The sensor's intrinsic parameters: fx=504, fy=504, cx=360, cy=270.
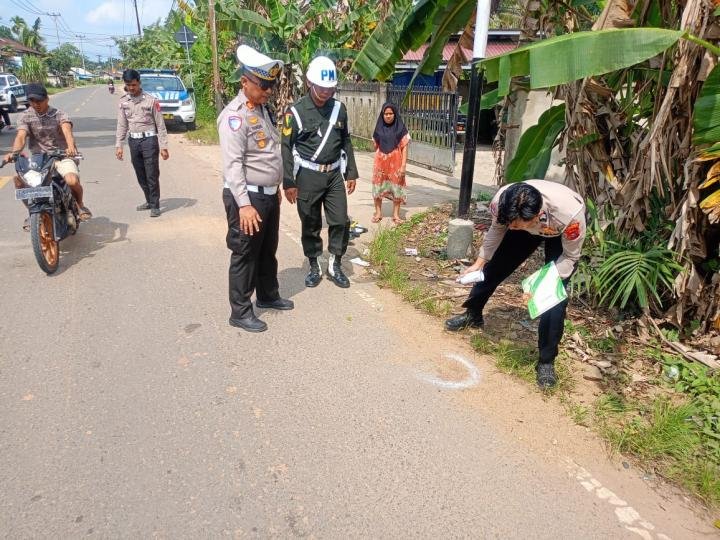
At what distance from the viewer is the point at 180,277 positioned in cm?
498

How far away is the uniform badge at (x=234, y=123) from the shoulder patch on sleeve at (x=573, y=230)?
7.49 feet

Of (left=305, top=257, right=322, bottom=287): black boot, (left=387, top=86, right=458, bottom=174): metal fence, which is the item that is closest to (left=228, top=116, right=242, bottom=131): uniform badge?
(left=305, top=257, right=322, bottom=287): black boot

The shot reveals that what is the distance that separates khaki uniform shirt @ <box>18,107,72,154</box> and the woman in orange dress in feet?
12.4

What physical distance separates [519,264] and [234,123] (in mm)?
2276

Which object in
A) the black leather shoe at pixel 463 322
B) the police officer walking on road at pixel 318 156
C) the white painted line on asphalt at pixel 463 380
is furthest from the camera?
the police officer walking on road at pixel 318 156

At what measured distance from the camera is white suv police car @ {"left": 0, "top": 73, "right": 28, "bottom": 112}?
62.9ft

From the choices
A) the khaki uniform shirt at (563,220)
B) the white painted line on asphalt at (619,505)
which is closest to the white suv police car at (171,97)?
the khaki uniform shirt at (563,220)

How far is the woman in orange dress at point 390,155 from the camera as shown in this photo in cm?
675

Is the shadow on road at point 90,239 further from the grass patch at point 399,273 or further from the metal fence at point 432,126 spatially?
the metal fence at point 432,126

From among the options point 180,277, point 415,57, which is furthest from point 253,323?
point 415,57

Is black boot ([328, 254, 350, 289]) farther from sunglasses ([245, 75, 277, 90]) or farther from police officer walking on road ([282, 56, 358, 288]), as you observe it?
sunglasses ([245, 75, 277, 90])

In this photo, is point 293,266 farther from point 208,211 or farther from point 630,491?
point 630,491

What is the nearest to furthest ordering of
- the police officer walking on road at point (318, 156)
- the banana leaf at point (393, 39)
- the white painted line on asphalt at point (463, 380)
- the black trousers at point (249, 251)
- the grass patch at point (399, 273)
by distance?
the white painted line on asphalt at point (463, 380)
the black trousers at point (249, 251)
the police officer walking on road at point (318, 156)
the grass patch at point (399, 273)
the banana leaf at point (393, 39)

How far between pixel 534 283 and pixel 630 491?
3.96 feet
